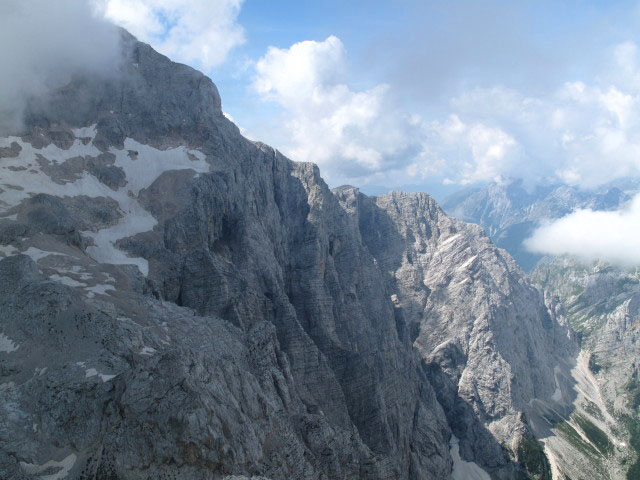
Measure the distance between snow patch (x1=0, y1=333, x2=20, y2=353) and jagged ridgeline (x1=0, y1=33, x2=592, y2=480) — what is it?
0.35 meters

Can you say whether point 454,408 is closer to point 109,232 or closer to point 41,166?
point 109,232

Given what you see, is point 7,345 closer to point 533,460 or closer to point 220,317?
point 220,317

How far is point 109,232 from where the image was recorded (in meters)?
74.8

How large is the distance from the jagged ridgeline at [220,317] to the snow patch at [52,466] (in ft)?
0.41

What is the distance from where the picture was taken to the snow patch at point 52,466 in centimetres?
3195

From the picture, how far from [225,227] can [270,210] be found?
57.9 feet

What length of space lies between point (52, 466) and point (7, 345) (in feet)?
47.6

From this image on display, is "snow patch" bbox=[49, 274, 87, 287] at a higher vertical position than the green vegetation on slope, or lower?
higher

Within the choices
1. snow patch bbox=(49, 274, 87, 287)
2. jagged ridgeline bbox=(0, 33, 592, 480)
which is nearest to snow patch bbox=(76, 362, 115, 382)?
jagged ridgeline bbox=(0, 33, 592, 480)

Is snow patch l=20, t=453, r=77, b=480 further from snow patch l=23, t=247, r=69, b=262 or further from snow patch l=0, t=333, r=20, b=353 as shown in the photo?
snow patch l=23, t=247, r=69, b=262

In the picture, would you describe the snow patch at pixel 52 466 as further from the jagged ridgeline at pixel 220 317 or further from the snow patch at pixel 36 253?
the snow patch at pixel 36 253

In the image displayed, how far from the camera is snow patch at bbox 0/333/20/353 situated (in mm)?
41750

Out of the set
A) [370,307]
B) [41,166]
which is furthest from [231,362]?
[370,307]

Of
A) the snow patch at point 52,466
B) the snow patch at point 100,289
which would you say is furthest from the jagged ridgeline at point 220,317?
the snow patch at point 100,289
